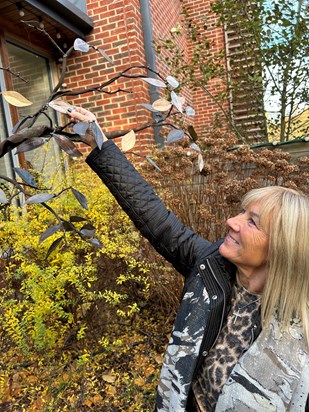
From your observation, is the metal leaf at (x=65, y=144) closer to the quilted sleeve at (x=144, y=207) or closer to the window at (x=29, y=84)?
the quilted sleeve at (x=144, y=207)

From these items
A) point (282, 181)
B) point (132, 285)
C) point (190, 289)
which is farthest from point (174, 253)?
point (282, 181)

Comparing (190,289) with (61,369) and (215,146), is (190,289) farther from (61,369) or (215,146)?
(215,146)

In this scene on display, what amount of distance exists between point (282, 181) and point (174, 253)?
79.1 inches

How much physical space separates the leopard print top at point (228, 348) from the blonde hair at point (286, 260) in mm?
92

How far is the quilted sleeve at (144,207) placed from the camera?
150cm

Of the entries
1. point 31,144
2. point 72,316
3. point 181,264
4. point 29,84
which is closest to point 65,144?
point 31,144

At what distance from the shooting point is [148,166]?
134 inches

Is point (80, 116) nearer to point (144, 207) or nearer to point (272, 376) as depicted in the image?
point (144, 207)

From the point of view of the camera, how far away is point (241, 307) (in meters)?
1.48

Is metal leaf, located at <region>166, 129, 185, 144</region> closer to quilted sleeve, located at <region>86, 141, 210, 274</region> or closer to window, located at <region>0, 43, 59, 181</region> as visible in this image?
quilted sleeve, located at <region>86, 141, 210, 274</region>

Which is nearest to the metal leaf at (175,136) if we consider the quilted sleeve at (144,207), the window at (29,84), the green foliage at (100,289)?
the quilted sleeve at (144,207)

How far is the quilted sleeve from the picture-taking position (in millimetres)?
1503

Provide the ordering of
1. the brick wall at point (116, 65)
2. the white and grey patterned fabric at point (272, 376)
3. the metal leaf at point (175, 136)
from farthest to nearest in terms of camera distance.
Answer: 1. the brick wall at point (116, 65)
2. the white and grey patterned fabric at point (272, 376)
3. the metal leaf at point (175, 136)

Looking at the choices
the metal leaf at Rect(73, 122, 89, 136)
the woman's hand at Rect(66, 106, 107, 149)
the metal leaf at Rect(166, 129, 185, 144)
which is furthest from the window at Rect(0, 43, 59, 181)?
the metal leaf at Rect(73, 122, 89, 136)
